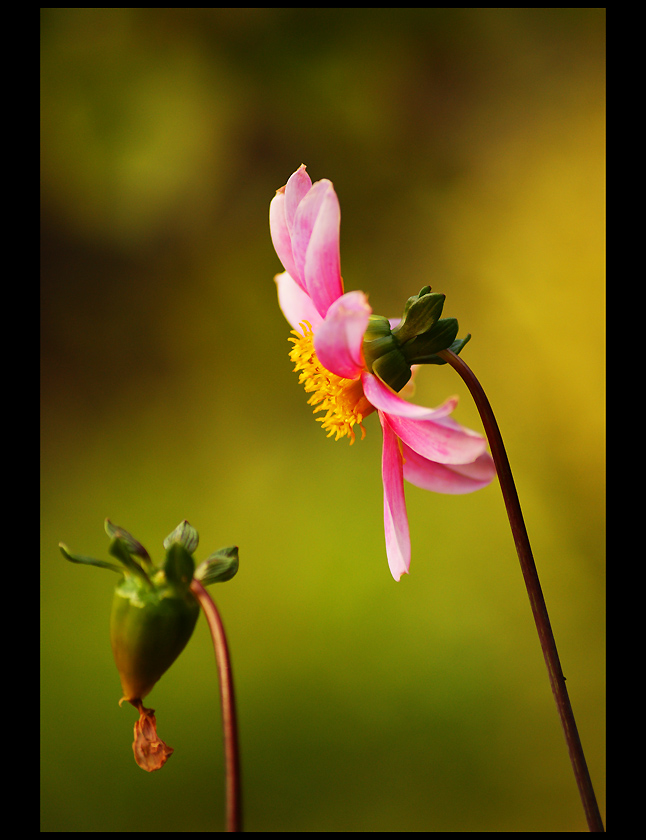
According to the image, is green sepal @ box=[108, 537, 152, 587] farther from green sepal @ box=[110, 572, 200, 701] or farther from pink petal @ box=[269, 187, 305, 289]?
pink petal @ box=[269, 187, 305, 289]

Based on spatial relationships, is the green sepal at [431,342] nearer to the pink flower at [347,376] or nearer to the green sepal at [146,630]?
the pink flower at [347,376]

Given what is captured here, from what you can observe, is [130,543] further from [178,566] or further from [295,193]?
[295,193]

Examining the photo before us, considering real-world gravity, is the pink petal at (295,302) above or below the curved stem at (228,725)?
above

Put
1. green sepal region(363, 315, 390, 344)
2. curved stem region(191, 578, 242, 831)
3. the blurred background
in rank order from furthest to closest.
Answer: the blurred background < green sepal region(363, 315, 390, 344) < curved stem region(191, 578, 242, 831)

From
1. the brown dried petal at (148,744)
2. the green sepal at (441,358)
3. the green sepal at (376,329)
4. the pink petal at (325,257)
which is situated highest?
the pink petal at (325,257)

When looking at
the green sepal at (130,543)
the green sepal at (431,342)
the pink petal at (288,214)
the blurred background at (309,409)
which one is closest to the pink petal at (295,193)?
the pink petal at (288,214)

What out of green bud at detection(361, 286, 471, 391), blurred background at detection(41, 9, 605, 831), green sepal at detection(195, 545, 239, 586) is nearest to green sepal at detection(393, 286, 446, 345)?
green bud at detection(361, 286, 471, 391)

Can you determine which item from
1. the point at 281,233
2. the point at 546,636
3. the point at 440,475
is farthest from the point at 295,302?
the point at 546,636
